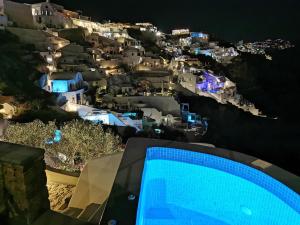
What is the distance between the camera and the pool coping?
448 centimetres

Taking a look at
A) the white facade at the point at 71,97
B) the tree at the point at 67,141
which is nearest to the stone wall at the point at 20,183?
the tree at the point at 67,141

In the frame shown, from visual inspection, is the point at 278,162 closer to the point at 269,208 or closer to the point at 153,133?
the point at 153,133

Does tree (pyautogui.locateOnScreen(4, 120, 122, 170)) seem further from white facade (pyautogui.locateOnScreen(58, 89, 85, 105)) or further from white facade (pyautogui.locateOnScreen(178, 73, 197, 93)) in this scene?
white facade (pyautogui.locateOnScreen(178, 73, 197, 93))

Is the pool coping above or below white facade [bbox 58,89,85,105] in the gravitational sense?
above

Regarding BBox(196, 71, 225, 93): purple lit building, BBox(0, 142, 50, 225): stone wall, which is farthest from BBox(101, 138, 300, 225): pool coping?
BBox(196, 71, 225, 93): purple lit building

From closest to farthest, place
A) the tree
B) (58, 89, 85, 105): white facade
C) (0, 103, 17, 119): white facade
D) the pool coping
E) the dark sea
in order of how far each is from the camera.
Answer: the pool coping
the tree
(0, 103, 17, 119): white facade
(58, 89, 85, 105): white facade
the dark sea

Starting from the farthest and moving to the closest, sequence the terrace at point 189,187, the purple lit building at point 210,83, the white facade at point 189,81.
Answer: the purple lit building at point 210,83 → the white facade at point 189,81 → the terrace at point 189,187

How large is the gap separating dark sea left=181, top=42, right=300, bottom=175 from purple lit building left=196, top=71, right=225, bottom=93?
2.85m

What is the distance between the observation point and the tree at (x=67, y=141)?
1103 centimetres

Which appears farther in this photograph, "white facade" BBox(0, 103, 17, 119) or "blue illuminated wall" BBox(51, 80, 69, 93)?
"blue illuminated wall" BBox(51, 80, 69, 93)

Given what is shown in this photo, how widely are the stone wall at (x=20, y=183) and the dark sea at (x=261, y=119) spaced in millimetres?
21805

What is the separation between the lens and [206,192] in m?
7.20

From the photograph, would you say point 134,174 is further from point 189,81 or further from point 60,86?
point 189,81

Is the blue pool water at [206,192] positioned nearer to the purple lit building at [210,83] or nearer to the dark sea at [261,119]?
the dark sea at [261,119]
